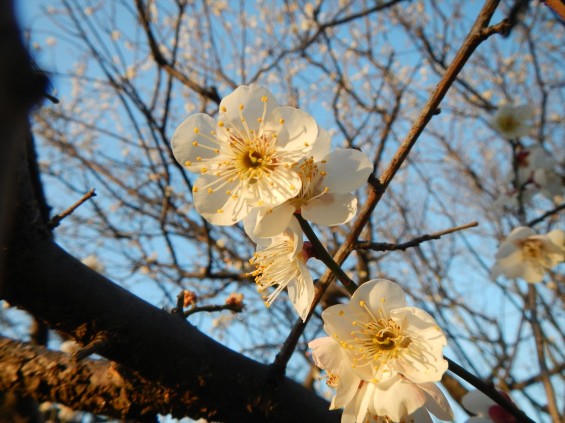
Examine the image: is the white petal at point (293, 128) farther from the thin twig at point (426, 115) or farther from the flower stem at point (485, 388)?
the flower stem at point (485, 388)

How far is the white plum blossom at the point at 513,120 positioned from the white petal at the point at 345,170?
7.75 feet

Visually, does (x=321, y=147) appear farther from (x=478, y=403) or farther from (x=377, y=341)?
(x=478, y=403)

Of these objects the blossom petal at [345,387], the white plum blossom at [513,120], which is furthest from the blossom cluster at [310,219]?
the white plum blossom at [513,120]

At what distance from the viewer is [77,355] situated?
901 mm

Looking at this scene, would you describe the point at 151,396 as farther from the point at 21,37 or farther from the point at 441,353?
the point at 21,37

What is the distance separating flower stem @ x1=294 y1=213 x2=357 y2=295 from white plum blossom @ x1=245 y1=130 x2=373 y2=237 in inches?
1.5

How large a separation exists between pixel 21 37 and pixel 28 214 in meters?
0.89

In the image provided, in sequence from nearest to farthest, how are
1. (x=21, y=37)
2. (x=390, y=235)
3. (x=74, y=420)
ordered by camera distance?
(x=21, y=37), (x=74, y=420), (x=390, y=235)

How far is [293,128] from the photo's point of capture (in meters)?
1.06

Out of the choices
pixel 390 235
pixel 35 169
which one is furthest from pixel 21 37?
pixel 390 235

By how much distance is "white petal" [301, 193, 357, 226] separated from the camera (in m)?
1.01

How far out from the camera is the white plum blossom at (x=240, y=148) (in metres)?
1.04

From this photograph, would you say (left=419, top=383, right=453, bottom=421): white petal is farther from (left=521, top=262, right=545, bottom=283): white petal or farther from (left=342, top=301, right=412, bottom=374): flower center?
(left=521, top=262, right=545, bottom=283): white petal

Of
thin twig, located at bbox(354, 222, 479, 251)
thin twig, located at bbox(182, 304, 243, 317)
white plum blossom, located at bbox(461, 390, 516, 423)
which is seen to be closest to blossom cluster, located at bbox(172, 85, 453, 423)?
thin twig, located at bbox(354, 222, 479, 251)
